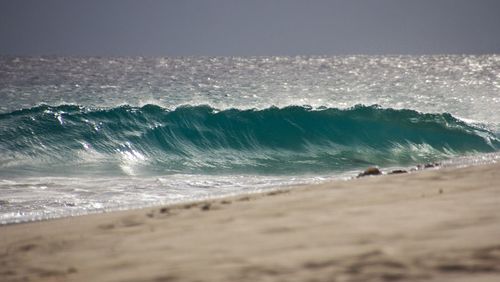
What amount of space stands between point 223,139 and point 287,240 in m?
14.1

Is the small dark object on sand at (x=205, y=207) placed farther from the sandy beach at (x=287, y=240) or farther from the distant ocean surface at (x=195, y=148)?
the distant ocean surface at (x=195, y=148)

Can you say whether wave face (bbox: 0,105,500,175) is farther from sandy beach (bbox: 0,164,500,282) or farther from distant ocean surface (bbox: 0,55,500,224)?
sandy beach (bbox: 0,164,500,282)

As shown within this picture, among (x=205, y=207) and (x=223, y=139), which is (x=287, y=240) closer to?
(x=205, y=207)

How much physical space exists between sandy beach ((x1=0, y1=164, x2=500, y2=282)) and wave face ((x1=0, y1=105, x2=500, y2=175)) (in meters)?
6.87

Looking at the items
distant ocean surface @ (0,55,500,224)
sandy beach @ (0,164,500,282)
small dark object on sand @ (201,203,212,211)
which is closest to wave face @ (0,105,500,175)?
distant ocean surface @ (0,55,500,224)

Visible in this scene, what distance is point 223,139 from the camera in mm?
18984

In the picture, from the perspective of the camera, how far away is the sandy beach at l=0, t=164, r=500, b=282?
164 inches

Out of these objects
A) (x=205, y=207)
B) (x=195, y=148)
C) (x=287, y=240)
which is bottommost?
(x=287, y=240)

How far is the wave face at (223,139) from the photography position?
49.1 feet

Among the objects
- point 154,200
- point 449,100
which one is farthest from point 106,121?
point 449,100

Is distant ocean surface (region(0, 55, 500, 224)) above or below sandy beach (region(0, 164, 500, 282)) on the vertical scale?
above

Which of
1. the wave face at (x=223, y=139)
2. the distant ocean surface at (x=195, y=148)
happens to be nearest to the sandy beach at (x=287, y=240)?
the distant ocean surface at (x=195, y=148)

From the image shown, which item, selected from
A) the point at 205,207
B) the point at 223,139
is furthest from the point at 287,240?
the point at 223,139

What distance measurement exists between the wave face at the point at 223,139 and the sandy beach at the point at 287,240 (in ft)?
22.5
